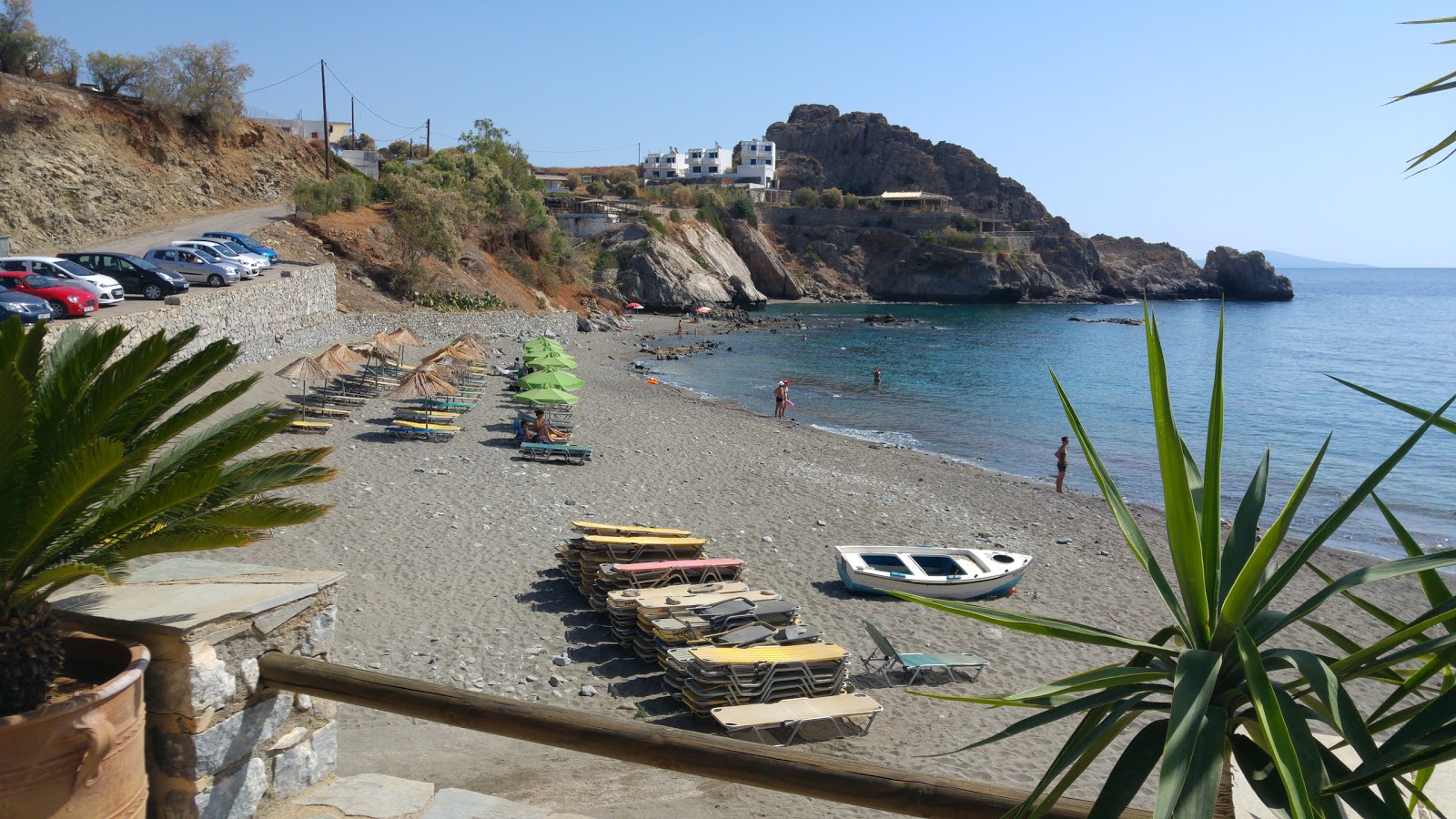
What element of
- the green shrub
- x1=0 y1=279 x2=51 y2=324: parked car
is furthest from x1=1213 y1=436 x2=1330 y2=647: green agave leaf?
the green shrub

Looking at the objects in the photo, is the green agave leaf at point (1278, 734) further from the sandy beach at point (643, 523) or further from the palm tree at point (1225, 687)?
the sandy beach at point (643, 523)

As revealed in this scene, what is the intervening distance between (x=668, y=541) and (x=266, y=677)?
9358mm

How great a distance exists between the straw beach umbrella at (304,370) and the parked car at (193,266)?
8007 millimetres

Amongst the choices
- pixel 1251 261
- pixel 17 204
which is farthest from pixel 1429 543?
pixel 1251 261

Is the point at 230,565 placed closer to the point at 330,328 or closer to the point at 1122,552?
the point at 1122,552

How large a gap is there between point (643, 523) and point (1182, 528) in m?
14.4

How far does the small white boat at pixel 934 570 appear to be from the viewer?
44.9 feet

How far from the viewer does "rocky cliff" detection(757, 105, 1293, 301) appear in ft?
315

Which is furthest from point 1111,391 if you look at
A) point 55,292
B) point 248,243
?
point 55,292

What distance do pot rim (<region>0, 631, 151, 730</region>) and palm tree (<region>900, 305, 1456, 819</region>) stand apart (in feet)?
Result: 8.14

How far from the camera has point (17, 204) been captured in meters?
33.8

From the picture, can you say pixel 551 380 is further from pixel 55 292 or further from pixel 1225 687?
pixel 1225 687

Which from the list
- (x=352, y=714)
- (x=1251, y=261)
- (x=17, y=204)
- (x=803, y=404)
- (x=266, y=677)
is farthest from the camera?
(x=1251, y=261)

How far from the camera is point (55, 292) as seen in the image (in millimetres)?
18969
